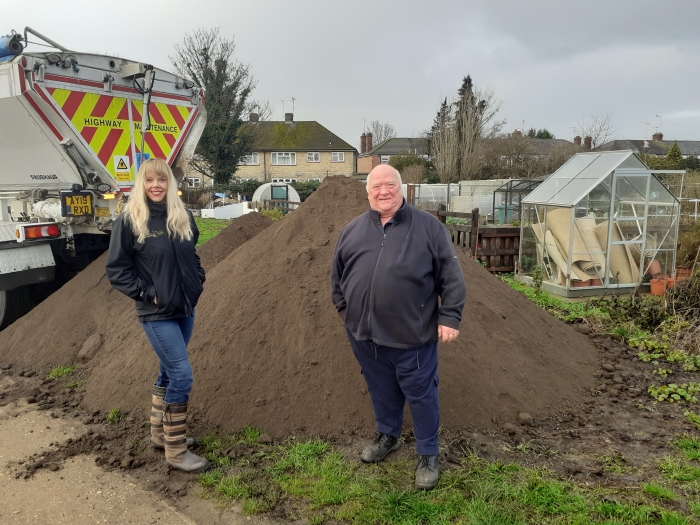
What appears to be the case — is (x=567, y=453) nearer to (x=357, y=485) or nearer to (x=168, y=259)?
(x=357, y=485)

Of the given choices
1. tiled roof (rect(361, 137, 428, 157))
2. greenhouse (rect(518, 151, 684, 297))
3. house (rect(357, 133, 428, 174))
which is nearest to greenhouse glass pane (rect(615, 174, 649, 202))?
greenhouse (rect(518, 151, 684, 297))

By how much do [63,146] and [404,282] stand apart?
501 centimetres

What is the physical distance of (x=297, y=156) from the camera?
154 feet

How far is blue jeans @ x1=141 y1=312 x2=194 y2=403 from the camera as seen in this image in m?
3.53

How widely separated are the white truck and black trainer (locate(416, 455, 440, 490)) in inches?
193

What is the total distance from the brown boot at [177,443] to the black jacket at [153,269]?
649 millimetres

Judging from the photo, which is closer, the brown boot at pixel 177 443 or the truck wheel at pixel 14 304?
the brown boot at pixel 177 443

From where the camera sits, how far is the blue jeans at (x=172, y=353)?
3533 millimetres

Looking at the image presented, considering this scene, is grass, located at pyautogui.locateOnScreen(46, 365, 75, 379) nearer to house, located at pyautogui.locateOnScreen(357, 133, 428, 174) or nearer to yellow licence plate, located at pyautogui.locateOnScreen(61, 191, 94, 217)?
yellow licence plate, located at pyautogui.locateOnScreen(61, 191, 94, 217)

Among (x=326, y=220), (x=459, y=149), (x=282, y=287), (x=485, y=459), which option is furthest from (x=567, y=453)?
(x=459, y=149)

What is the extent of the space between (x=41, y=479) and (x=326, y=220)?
3475 millimetres

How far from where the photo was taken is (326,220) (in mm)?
5879

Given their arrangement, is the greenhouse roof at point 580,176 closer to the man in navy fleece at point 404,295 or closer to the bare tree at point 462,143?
the man in navy fleece at point 404,295

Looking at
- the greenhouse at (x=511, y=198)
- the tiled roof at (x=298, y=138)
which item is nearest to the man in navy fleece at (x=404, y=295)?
the greenhouse at (x=511, y=198)
